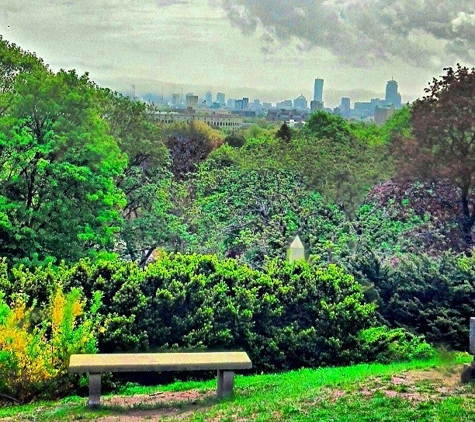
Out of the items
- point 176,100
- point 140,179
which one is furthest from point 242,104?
point 140,179

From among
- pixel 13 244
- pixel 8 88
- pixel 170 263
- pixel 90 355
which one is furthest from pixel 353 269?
pixel 8 88

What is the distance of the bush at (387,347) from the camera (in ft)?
33.4

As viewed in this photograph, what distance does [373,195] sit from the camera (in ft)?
60.6

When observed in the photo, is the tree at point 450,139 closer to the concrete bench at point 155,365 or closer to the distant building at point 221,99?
the concrete bench at point 155,365

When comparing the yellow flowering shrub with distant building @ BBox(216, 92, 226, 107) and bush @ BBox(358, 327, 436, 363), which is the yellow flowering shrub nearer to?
bush @ BBox(358, 327, 436, 363)

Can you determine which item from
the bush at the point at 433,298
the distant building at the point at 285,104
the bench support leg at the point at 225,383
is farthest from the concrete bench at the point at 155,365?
the distant building at the point at 285,104

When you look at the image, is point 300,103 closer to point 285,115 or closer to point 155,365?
point 285,115

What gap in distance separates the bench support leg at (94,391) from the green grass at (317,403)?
0.34 feet

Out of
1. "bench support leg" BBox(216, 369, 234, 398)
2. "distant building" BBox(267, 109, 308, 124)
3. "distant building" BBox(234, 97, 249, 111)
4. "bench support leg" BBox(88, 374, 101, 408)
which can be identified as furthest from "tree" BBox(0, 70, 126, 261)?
"distant building" BBox(234, 97, 249, 111)

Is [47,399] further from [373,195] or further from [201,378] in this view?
[373,195]

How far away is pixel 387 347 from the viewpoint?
1033 centimetres

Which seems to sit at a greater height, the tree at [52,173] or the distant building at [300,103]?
the distant building at [300,103]

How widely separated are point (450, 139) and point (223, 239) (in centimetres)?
702

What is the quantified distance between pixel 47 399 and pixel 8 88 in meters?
11.3
